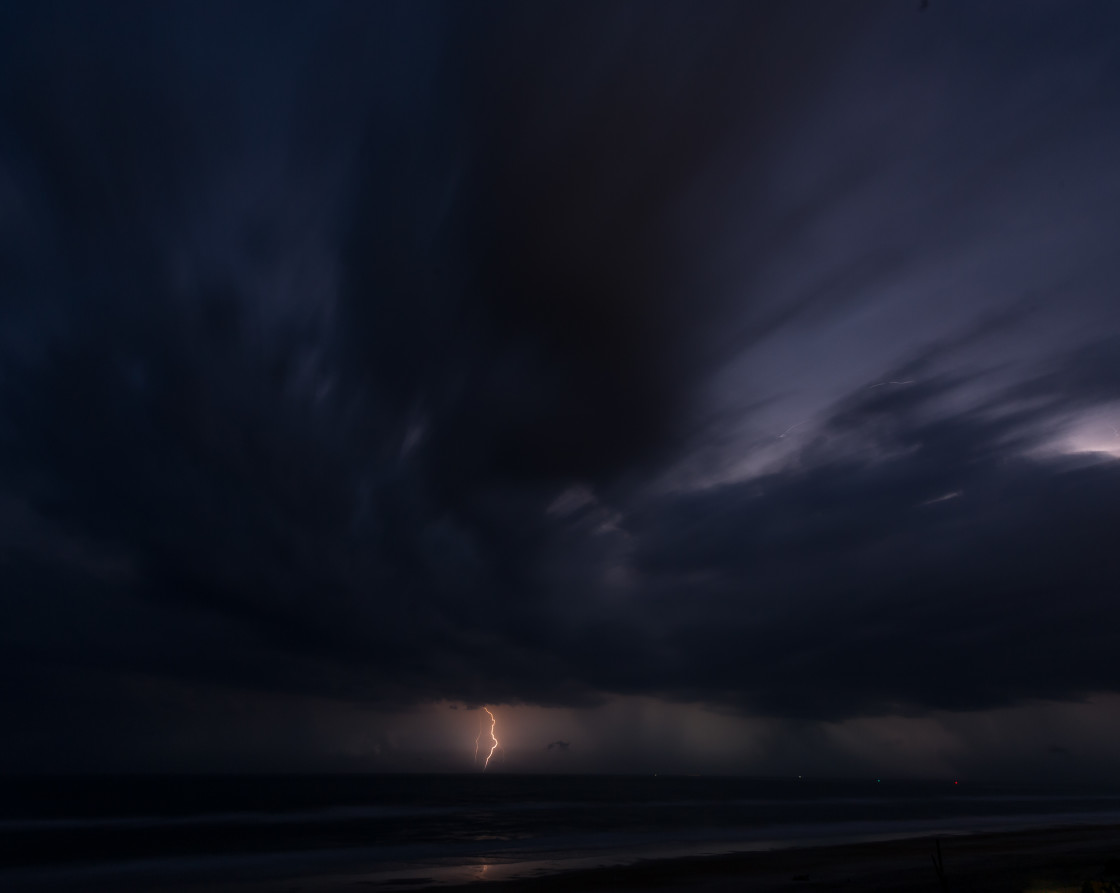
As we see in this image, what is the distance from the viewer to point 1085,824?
8456cm

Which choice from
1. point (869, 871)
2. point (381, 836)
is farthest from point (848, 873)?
point (381, 836)

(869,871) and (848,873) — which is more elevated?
(848,873)

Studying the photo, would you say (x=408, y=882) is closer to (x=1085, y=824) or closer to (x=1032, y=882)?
(x=1032, y=882)

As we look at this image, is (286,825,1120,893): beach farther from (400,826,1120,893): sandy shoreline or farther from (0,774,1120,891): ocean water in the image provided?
(0,774,1120,891): ocean water

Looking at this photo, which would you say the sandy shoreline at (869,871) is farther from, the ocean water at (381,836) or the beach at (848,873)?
the ocean water at (381,836)

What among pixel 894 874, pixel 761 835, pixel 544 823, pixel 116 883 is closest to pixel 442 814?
pixel 544 823

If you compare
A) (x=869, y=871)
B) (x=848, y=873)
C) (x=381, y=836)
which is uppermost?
(x=381, y=836)

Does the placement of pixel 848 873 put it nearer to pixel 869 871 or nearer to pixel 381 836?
pixel 869 871

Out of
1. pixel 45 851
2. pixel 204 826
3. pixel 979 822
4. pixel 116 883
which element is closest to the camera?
pixel 116 883

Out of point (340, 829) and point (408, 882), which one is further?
point (340, 829)

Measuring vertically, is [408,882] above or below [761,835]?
above

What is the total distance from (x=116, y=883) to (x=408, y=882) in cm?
1947

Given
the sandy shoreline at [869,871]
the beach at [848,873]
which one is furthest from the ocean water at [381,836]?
the sandy shoreline at [869,871]

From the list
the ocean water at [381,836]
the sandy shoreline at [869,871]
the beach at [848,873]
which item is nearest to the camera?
the beach at [848,873]
